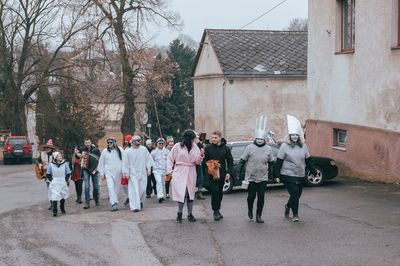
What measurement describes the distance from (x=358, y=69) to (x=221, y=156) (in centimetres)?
838

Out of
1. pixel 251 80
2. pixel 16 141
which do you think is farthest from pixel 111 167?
pixel 16 141

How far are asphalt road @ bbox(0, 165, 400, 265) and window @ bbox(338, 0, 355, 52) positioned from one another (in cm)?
601

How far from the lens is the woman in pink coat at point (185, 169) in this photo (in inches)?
457

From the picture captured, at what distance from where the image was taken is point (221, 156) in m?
11.6

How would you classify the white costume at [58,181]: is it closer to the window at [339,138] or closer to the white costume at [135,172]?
the white costume at [135,172]

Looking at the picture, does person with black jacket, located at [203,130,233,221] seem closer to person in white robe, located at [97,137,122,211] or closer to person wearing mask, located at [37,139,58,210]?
person in white robe, located at [97,137,122,211]

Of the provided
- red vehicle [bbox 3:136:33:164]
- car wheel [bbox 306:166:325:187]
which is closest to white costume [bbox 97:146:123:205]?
car wheel [bbox 306:166:325:187]

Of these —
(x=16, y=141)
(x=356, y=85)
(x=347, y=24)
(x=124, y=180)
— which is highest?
(x=347, y=24)

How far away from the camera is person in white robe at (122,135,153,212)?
13602 millimetres

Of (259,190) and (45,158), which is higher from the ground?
(45,158)

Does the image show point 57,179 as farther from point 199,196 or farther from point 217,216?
point 217,216

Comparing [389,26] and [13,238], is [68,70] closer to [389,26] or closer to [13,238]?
[389,26]

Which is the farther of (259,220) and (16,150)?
(16,150)

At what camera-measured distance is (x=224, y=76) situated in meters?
32.7
